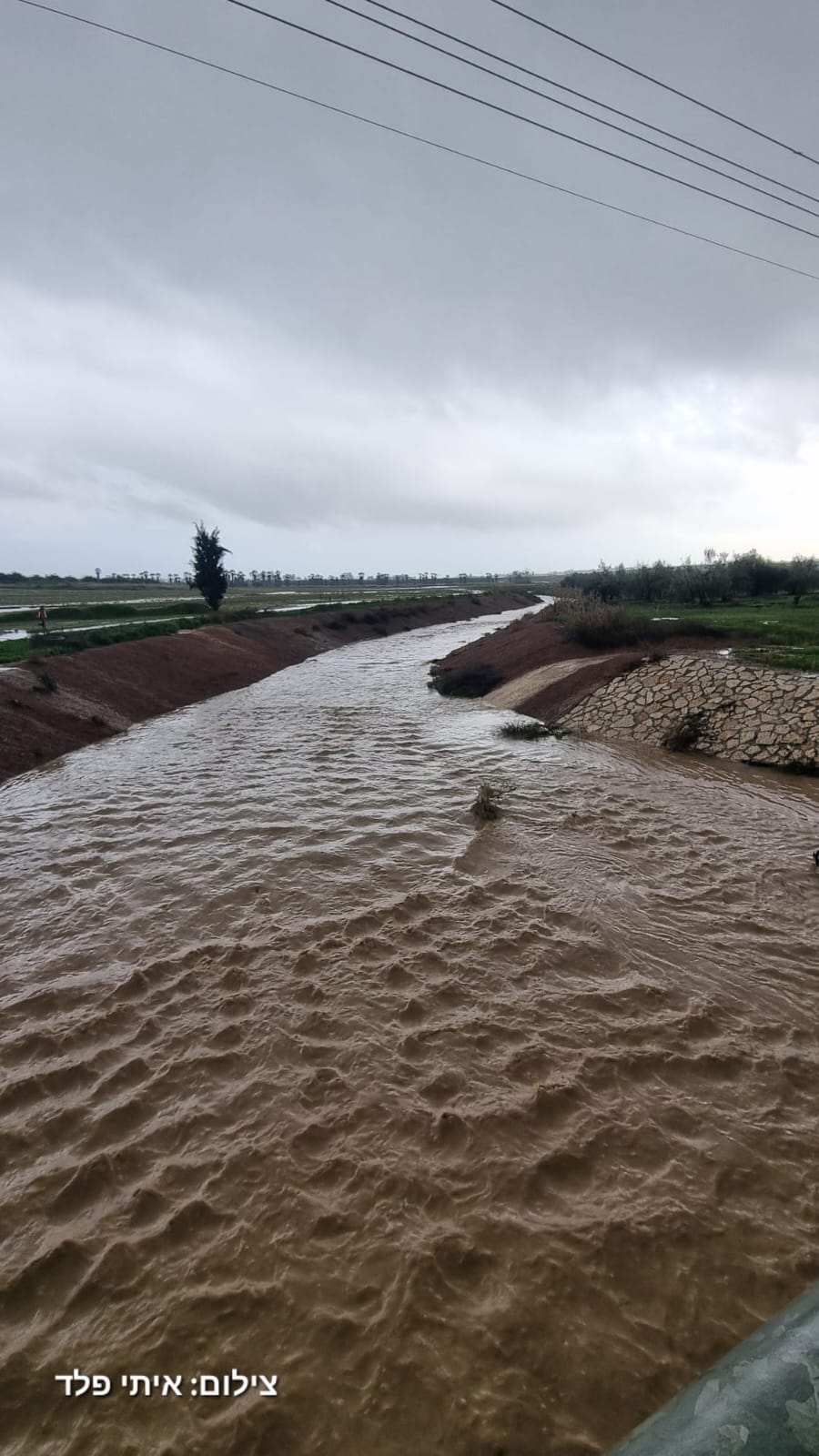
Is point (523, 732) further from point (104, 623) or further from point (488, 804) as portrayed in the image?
point (104, 623)

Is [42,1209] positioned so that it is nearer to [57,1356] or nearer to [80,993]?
[57,1356]

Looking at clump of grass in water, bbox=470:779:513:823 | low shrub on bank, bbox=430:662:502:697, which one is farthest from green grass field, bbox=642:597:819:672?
clump of grass in water, bbox=470:779:513:823

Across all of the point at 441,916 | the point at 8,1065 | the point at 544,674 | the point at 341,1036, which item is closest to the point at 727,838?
the point at 441,916

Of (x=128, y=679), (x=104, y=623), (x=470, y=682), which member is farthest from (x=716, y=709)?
(x=104, y=623)

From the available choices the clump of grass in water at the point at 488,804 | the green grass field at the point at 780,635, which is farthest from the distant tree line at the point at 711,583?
the clump of grass in water at the point at 488,804

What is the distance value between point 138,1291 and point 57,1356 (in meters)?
0.42

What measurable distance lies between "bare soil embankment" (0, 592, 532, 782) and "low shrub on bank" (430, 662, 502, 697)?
33.2ft

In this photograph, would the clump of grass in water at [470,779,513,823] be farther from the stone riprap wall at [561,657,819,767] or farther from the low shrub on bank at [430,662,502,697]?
the low shrub on bank at [430,662,502,697]

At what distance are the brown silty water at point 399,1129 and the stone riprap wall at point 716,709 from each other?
4869 mm

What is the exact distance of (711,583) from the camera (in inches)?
1817

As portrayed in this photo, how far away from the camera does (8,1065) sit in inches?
199

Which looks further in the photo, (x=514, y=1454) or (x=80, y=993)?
(x=80, y=993)

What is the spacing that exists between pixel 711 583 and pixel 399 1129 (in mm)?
50238

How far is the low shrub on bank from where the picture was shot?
2362 cm
